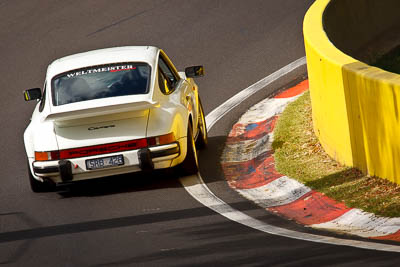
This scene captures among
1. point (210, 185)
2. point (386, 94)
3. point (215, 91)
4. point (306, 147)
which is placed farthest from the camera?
point (215, 91)

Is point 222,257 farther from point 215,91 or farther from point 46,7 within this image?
point 46,7

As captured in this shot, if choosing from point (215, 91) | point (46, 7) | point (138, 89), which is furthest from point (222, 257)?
point (46, 7)

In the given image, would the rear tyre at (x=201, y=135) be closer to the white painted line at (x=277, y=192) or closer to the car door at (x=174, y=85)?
the car door at (x=174, y=85)

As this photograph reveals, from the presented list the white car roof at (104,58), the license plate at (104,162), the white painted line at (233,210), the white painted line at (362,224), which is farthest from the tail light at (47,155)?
the white painted line at (362,224)

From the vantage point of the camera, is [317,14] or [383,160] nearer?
[383,160]

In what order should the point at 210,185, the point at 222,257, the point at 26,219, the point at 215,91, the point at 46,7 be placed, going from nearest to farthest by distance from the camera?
1. the point at 222,257
2. the point at 26,219
3. the point at 210,185
4. the point at 215,91
5. the point at 46,7

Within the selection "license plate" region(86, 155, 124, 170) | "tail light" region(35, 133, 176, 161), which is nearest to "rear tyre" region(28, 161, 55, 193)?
"tail light" region(35, 133, 176, 161)

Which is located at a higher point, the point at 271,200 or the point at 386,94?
the point at 386,94

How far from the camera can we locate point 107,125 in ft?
35.7

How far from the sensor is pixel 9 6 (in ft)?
73.3

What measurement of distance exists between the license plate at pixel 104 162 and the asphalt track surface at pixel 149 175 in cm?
39

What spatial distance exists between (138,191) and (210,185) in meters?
0.81

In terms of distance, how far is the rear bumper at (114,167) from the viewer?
10688 millimetres

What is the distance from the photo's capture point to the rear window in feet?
36.8
